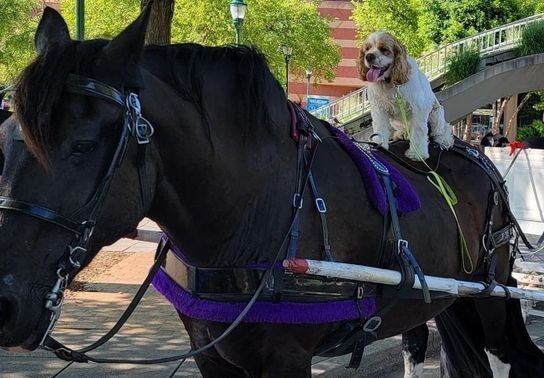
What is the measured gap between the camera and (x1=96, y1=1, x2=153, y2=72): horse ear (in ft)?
6.57

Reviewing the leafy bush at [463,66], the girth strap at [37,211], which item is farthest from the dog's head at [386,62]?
the leafy bush at [463,66]

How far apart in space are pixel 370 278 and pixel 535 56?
25391 millimetres

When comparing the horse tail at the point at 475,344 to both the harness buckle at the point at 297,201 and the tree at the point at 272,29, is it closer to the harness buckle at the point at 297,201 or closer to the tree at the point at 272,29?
the harness buckle at the point at 297,201

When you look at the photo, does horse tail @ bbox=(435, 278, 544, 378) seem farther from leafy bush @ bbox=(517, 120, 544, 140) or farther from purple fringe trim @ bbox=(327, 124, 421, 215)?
leafy bush @ bbox=(517, 120, 544, 140)

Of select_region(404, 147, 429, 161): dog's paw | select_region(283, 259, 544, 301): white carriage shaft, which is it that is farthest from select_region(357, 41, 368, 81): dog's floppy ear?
select_region(283, 259, 544, 301): white carriage shaft

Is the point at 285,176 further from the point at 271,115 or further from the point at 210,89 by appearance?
the point at 210,89

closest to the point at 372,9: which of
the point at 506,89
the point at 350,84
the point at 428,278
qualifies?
the point at 506,89

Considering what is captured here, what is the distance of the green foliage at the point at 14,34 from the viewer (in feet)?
83.8

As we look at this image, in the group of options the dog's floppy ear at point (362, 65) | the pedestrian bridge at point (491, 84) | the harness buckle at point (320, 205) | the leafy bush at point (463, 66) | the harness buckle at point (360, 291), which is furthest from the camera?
the leafy bush at point (463, 66)

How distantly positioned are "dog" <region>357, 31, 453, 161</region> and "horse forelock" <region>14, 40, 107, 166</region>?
2.37 m

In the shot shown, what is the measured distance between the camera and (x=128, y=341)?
5.87 m

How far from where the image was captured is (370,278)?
101 inches

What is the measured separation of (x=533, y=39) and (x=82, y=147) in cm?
2672

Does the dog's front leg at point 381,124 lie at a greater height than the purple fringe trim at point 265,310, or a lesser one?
greater
